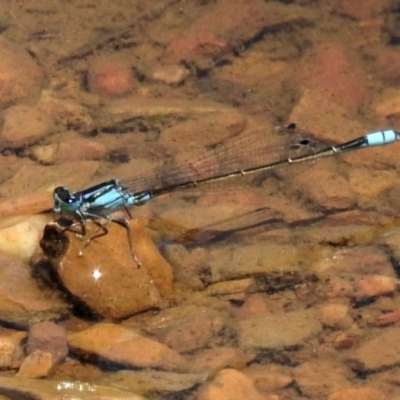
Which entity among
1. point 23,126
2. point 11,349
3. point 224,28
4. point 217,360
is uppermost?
point 224,28

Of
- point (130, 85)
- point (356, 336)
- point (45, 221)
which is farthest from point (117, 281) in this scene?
point (130, 85)

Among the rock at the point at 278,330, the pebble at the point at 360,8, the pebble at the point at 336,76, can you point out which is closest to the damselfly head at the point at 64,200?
the rock at the point at 278,330

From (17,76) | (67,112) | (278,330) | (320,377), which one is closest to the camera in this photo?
(320,377)

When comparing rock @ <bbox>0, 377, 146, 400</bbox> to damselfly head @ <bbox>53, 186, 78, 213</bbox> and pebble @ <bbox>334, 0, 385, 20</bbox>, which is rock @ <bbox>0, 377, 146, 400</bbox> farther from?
pebble @ <bbox>334, 0, 385, 20</bbox>

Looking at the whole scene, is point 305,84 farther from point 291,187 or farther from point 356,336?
point 356,336

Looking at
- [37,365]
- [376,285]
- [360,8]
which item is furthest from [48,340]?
[360,8]

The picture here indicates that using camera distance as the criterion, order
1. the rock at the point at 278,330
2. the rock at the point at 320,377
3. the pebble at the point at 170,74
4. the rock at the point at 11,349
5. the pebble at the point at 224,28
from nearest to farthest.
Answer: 1. the rock at the point at 320,377
2. the rock at the point at 11,349
3. the rock at the point at 278,330
4. the pebble at the point at 170,74
5. the pebble at the point at 224,28

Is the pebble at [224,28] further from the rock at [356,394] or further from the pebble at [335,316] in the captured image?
the rock at [356,394]

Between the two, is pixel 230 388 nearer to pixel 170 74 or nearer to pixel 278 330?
pixel 278 330
